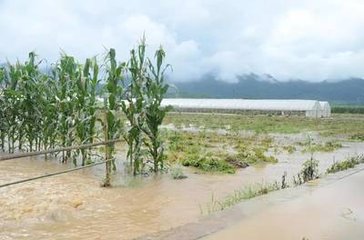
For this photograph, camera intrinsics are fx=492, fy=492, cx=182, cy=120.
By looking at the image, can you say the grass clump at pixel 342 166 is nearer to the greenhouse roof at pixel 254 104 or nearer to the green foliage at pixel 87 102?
the green foliage at pixel 87 102

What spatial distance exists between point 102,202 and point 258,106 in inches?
2060

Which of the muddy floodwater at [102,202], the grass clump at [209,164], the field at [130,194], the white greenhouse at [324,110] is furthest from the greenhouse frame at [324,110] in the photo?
the muddy floodwater at [102,202]

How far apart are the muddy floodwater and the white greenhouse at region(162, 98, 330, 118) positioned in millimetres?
41785

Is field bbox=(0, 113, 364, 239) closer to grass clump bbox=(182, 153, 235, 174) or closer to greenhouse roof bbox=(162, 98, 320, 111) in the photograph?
grass clump bbox=(182, 153, 235, 174)

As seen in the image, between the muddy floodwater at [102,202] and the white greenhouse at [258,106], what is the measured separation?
137 feet

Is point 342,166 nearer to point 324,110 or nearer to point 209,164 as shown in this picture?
point 209,164

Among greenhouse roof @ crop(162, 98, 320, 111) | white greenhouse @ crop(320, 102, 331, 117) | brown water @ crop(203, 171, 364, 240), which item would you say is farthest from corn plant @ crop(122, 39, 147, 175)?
white greenhouse @ crop(320, 102, 331, 117)

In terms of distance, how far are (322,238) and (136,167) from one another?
546 cm

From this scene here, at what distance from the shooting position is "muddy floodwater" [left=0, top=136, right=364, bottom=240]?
5.82m

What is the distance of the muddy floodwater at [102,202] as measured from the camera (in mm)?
5820

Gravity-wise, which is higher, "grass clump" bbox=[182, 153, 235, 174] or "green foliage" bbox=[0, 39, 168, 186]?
"green foliage" bbox=[0, 39, 168, 186]

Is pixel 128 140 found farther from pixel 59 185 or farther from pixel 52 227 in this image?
pixel 52 227

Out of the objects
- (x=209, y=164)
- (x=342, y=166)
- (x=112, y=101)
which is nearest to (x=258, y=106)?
(x=209, y=164)

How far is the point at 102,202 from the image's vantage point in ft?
24.6
